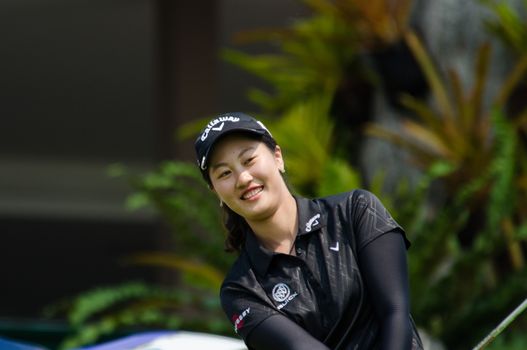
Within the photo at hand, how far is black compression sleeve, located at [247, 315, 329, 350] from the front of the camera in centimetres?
321

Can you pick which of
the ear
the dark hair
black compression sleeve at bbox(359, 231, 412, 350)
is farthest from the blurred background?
black compression sleeve at bbox(359, 231, 412, 350)

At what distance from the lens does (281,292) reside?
10.9 ft

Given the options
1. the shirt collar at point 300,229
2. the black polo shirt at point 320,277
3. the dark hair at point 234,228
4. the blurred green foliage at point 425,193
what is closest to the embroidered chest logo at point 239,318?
the black polo shirt at point 320,277

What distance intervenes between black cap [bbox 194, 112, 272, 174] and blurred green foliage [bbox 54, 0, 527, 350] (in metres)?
4.25

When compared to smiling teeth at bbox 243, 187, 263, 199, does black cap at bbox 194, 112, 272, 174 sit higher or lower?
higher

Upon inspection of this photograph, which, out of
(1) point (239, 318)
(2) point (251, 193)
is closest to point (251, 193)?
(2) point (251, 193)

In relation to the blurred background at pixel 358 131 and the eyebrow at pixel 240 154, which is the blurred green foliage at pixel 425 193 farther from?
the eyebrow at pixel 240 154

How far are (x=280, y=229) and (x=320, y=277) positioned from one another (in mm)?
190

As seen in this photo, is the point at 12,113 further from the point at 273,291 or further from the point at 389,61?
the point at 273,291

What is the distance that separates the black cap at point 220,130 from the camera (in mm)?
3250

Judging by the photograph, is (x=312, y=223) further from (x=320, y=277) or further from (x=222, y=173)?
(x=222, y=173)

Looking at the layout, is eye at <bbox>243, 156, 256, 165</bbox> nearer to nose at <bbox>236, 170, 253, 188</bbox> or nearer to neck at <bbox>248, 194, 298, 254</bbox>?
nose at <bbox>236, 170, 253, 188</bbox>

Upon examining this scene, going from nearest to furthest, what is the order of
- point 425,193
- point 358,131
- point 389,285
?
1. point 389,285
2. point 425,193
3. point 358,131

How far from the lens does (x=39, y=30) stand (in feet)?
42.8
